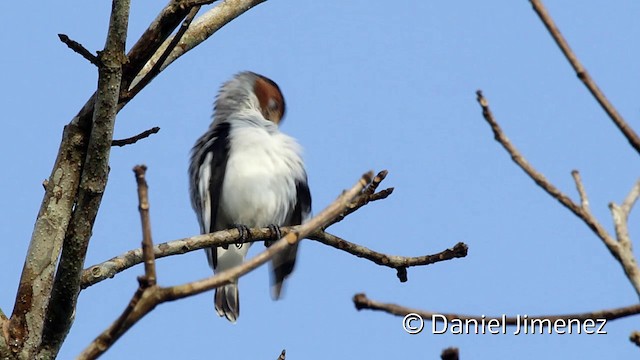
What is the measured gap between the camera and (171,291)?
196 cm

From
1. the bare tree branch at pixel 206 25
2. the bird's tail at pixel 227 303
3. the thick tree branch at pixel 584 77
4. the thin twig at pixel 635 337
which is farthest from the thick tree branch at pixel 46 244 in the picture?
the bird's tail at pixel 227 303

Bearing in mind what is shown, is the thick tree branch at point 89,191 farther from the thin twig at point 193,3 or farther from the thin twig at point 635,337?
the thin twig at point 635,337

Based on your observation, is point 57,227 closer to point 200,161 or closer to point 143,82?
point 143,82

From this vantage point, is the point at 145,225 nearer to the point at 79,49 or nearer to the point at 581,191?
the point at 581,191

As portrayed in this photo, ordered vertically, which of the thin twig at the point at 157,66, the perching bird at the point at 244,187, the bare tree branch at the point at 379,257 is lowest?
the bare tree branch at the point at 379,257

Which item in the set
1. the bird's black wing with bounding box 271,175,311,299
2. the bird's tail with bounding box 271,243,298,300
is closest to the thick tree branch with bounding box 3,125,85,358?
the bird's black wing with bounding box 271,175,311,299

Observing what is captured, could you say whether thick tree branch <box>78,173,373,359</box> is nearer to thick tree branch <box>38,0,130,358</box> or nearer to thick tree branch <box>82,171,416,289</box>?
thick tree branch <box>38,0,130,358</box>

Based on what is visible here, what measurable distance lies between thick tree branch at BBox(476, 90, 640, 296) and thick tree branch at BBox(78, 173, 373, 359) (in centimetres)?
30

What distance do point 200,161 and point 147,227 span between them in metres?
6.09

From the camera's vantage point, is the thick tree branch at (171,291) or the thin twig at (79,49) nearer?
the thick tree branch at (171,291)

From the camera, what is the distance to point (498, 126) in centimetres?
184

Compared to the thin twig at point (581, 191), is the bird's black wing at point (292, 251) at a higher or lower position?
higher

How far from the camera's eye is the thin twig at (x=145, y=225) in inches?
74.0

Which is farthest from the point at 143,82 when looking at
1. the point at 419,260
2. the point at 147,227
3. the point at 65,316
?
the point at 147,227
